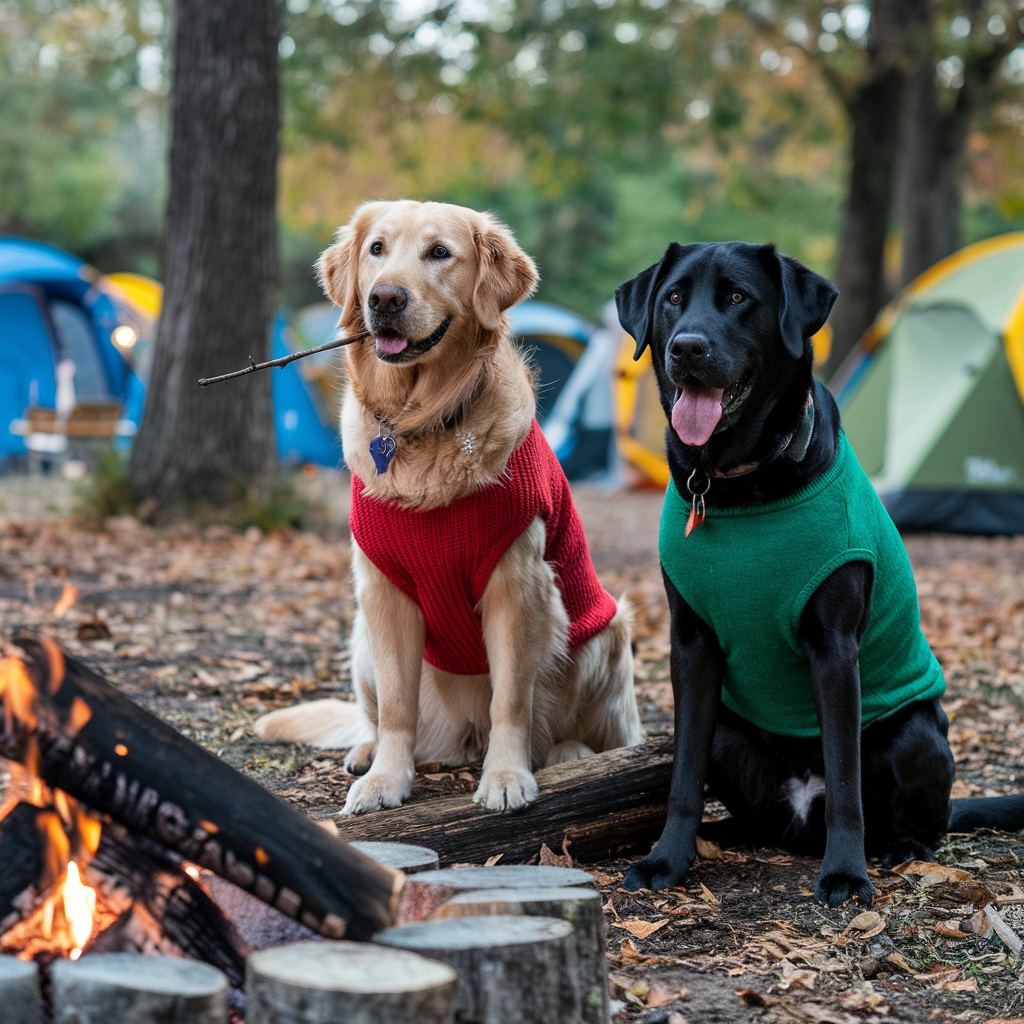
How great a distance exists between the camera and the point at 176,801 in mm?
1812

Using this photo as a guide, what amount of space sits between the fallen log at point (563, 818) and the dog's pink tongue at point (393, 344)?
1184 mm

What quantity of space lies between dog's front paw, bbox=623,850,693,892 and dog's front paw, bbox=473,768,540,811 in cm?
31

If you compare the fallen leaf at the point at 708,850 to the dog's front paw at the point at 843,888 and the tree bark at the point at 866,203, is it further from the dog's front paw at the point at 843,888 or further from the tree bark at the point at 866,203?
the tree bark at the point at 866,203

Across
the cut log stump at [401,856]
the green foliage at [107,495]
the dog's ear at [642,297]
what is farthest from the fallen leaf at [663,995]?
the green foliage at [107,495]

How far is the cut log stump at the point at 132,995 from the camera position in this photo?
149 cm

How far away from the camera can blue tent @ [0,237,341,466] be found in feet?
46.5

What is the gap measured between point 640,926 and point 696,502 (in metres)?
1.00

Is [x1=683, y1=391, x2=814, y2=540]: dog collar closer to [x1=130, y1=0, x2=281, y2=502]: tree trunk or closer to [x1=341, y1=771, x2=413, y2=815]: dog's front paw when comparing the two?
[x1=341, y1=771, x2=413, y2=815]: dog's front paw

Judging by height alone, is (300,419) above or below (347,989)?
above

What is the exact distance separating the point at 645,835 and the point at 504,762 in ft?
1.38

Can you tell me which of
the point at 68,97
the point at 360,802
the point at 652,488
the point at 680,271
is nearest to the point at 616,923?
the point at 360,802

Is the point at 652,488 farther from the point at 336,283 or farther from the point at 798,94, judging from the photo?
the point at 336,283

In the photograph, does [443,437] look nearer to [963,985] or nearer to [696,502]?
[696,502]

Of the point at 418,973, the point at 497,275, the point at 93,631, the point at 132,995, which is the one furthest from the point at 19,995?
the point at 93,631
